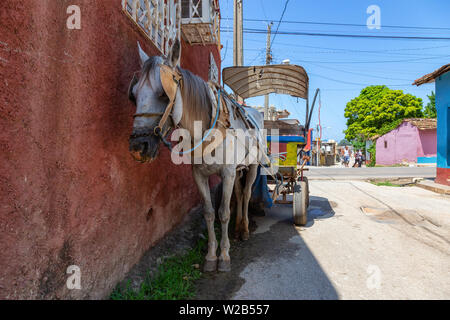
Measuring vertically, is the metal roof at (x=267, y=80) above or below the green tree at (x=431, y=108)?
below

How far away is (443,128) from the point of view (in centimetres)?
929

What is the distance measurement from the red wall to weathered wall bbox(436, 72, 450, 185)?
10.5 metres

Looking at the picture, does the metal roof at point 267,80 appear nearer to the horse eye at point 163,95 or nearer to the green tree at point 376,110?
the horse eye at point 163,95

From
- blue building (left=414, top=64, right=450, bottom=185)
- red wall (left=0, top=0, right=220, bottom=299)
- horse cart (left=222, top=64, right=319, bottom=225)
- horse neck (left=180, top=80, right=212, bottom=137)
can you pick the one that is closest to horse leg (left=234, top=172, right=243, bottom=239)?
horse cart (left=222, top=64, right=319, bottom=225)

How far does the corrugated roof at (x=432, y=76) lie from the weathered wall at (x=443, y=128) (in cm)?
31

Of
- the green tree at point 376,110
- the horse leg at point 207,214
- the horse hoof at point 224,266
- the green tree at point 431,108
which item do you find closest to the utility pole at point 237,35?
the horse leg at point 207,214

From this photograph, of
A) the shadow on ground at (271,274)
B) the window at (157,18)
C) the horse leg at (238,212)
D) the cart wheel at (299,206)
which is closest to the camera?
the shadow on ground at (271,274)

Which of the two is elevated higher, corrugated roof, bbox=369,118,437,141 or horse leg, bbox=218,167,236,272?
corrugated roof, bbox=369,118,437,141

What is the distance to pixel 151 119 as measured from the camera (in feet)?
6.27

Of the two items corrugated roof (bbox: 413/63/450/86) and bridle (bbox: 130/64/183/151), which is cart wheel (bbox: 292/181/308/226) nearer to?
bridle (bbox: 130/64/183/151)

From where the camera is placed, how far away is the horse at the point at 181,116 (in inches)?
75.0

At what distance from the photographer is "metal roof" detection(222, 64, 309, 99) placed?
17.4 feet

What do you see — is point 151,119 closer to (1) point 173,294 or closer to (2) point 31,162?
(2) point 31,162
